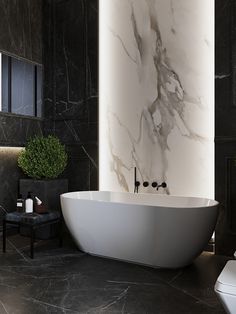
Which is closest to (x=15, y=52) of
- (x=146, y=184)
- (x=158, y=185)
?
(x=146, y=184)

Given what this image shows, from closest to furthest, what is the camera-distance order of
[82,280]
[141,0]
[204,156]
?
[82,280]
[204,156]
[141,0]

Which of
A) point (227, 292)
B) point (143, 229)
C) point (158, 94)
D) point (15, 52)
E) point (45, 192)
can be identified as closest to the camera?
point (227, 292)

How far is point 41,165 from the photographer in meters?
3.94

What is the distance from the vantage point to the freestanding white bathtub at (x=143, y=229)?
9.21ft

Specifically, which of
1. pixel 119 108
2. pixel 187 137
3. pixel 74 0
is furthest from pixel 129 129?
pixel 74 0

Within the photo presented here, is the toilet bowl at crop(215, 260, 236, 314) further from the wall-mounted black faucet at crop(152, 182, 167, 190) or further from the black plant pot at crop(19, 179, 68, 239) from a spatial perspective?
the black plant pot at crop(19, 179, 68, 239)

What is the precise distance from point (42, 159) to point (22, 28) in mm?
1740

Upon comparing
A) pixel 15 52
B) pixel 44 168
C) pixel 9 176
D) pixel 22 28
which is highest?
pixel 22 28

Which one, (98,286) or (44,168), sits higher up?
(44,168)

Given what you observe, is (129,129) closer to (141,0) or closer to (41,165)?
(41,165)

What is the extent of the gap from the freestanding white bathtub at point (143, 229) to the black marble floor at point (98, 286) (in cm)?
10

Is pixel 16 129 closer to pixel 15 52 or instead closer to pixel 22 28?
pixel 15 52

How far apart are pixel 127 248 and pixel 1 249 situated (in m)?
1.41

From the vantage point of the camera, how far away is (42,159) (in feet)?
12.9
